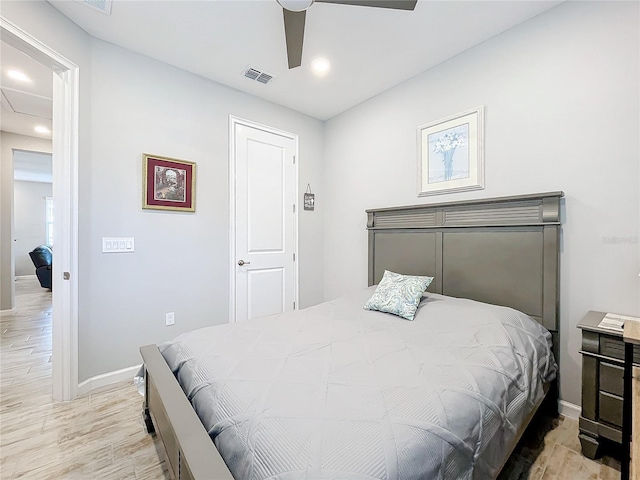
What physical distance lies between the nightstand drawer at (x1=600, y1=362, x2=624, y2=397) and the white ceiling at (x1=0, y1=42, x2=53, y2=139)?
4.77 m

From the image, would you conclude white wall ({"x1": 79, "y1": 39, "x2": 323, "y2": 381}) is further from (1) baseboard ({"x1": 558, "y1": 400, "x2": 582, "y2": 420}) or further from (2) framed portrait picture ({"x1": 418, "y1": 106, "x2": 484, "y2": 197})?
(1) baseboard ({"x1": 558, "y1": 400, "x2": 582, "y2": 420})

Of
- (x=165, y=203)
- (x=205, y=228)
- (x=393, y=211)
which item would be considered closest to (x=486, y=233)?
(x=393, y=211)

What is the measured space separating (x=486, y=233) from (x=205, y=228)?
103 inches

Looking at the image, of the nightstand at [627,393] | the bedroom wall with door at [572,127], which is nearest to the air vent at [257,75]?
the bedroom wall with door at [572,127]

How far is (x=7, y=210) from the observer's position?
13.8 feet

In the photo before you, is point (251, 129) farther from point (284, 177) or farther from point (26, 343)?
point (26, 343)

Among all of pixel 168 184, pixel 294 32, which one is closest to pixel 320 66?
pixel 294 32

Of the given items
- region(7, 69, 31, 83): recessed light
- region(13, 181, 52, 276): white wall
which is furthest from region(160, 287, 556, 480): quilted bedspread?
region(13, 181, 52, 276): white wall

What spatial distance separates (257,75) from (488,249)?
269cm

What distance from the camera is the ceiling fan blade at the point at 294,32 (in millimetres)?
1771

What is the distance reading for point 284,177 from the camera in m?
3.51

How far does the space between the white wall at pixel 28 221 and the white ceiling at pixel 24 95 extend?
17.3ft

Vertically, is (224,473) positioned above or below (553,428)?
above

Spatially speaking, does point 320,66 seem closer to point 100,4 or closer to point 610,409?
point 100,4
